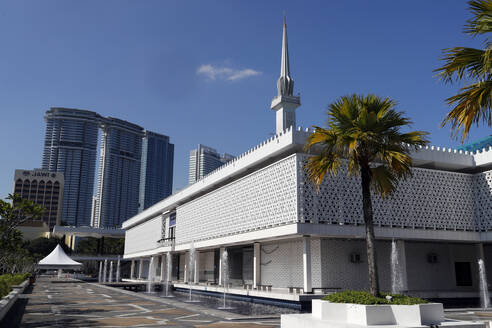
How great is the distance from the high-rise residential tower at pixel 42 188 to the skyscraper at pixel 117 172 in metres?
25.3

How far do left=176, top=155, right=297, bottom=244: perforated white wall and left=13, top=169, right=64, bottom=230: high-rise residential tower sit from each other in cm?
11999

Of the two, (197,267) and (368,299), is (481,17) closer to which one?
(368,299)

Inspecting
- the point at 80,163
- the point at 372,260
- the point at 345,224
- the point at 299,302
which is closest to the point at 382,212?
the point at 345,224

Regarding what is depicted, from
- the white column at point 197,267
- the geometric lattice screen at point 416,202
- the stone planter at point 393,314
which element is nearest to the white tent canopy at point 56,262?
the white column at point 197,267

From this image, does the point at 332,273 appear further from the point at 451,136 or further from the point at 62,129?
the point at 62,129

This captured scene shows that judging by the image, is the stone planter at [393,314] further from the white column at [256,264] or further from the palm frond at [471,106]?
the white column at [256,264]

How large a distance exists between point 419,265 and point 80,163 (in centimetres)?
17852

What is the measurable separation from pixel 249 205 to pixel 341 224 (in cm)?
709

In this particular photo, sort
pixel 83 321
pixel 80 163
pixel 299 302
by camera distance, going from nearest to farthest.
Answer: pixel 83 321, pixel 299 302, pixel 80 163

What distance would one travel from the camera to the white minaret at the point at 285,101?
5778 centimetres

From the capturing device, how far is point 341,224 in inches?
979

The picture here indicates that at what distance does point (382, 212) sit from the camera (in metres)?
26.5

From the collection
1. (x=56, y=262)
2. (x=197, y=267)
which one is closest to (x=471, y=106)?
(x=197, y=267)

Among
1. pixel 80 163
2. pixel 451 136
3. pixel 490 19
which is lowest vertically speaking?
pixel 451 136
